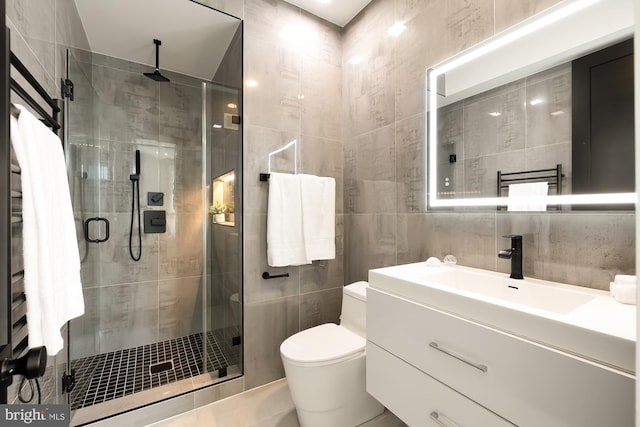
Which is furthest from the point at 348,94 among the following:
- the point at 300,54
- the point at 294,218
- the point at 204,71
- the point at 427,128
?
the point at 204,71

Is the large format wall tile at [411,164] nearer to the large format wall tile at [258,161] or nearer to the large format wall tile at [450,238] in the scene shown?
the large format wall tile at [450,238]

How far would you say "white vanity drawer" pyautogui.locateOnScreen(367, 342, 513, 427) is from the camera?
89cm

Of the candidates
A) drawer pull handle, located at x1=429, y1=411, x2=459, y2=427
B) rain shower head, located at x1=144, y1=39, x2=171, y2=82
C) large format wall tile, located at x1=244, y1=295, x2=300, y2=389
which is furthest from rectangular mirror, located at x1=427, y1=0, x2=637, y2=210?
rain shower head, located at x1=144, y1=39, x2=171, y2=82

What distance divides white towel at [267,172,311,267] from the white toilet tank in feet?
1.25

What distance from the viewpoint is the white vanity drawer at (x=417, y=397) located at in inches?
35.1

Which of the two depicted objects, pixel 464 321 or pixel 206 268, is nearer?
pixel 464 321

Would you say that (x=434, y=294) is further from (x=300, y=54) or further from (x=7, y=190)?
(x=300, y=54)

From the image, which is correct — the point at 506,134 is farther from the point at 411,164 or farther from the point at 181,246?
the point at 181,246

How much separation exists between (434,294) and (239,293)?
1315 mm

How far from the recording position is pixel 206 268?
2.54 m

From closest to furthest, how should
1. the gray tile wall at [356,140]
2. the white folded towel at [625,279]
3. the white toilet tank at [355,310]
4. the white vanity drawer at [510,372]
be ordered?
1. the white vanity drawer at [510,372]
2. the white folded towel at [625,279]
3. the gray tile wall at [356,140]
4. the white toilet tank at [355,310]

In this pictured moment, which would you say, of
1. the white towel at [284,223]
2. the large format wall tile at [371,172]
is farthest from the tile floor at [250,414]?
the large format wall tile at [371,172]

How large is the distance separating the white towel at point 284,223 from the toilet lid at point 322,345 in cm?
48

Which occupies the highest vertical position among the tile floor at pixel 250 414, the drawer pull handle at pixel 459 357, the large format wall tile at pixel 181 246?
the large format wall tile at pixel 181 246
